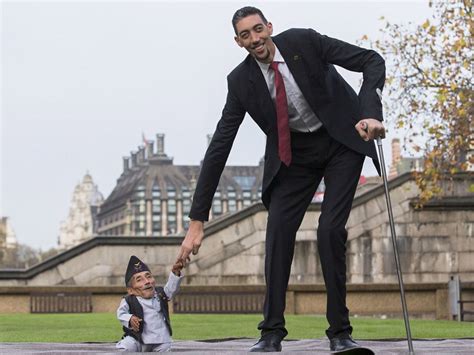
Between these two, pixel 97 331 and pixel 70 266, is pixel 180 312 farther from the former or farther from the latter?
pixel 97 331

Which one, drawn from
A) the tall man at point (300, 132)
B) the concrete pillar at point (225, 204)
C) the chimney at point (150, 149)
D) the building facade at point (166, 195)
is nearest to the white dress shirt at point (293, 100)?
the tall man at point (300, 132)

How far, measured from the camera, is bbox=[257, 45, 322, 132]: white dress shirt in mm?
7125

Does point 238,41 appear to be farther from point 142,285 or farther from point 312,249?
point 312,249

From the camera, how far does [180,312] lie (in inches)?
860

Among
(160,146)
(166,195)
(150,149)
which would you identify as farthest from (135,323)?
(150,149)

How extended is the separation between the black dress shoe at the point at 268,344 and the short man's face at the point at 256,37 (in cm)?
171

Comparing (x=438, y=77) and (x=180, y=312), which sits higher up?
(x=438, y=77)

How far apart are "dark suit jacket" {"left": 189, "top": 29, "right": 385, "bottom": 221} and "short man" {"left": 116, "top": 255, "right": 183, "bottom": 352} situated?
1050 mm

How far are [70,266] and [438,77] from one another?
29.7ft

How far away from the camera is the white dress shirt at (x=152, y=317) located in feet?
25.4

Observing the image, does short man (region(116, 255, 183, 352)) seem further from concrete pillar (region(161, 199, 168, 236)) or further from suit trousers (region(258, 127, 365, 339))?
concrete pillar (region(161, 199, 168, 236))

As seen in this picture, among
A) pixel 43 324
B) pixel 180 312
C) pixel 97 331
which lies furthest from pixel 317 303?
pixel 97 331

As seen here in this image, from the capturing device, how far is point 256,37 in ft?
22.6

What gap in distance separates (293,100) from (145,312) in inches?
71.2
